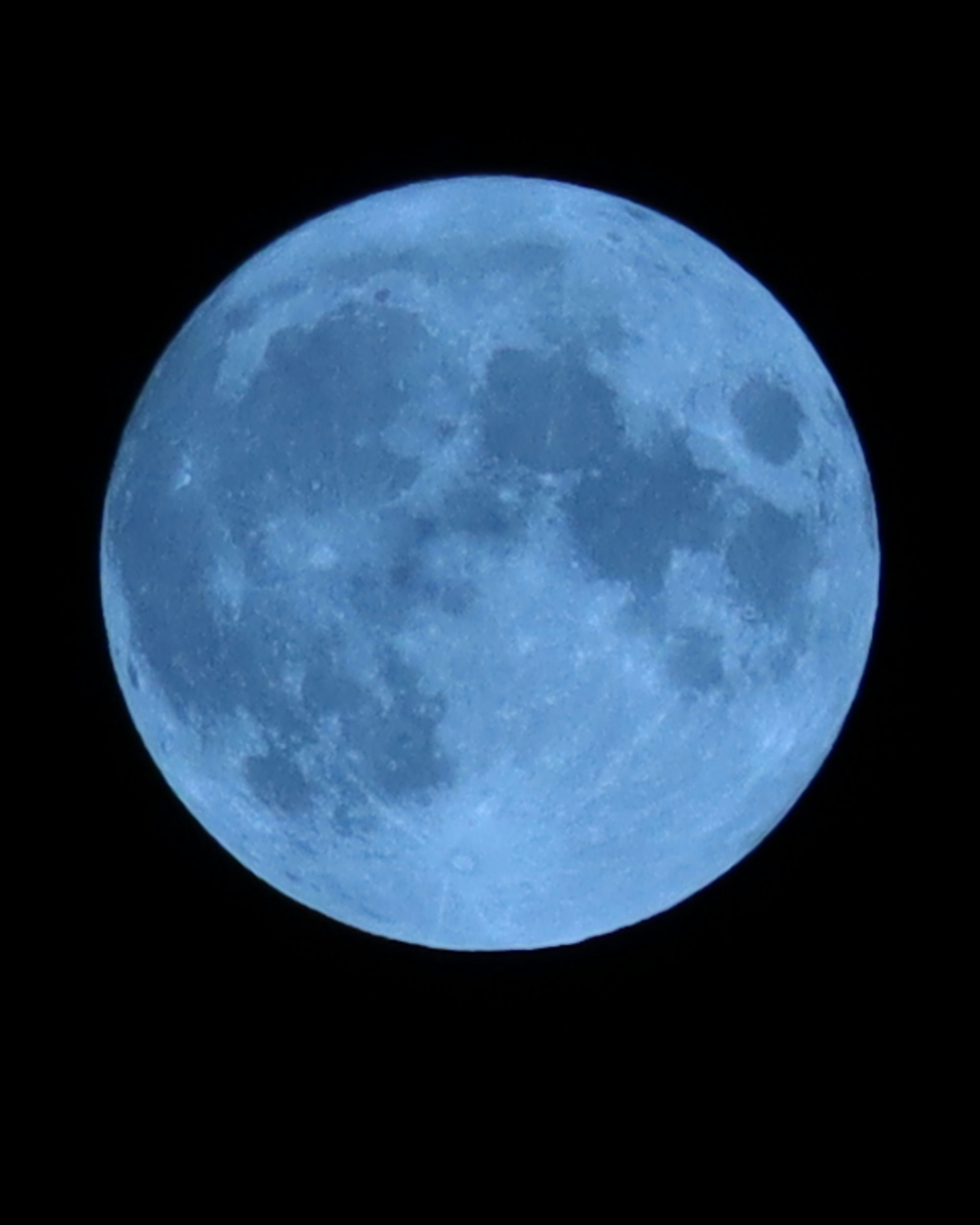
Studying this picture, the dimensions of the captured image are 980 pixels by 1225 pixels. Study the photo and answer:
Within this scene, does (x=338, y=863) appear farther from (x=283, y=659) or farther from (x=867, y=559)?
(x=867, y=559)

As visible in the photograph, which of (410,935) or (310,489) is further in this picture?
(410,935)

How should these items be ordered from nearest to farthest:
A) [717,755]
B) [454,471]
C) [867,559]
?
[454,471]
[717,755]
[867,559]

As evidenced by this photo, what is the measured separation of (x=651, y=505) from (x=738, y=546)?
26 centimetres

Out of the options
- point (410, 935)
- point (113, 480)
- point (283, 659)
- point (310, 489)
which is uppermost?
point (113, 480)

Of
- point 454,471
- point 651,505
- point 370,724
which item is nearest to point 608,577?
point 651,505

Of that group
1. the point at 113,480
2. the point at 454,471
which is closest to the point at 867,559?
the point at 454,471

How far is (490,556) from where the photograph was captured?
3652 mm

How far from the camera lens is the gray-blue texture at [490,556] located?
3.69m

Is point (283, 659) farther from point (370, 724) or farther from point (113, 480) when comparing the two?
point (113, 480)

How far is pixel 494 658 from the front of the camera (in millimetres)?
3693

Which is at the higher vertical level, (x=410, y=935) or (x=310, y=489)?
(x=310, y=489)

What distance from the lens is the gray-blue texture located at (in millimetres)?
3689

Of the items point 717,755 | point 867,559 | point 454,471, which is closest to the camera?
point 454,471

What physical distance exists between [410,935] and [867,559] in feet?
5.30
